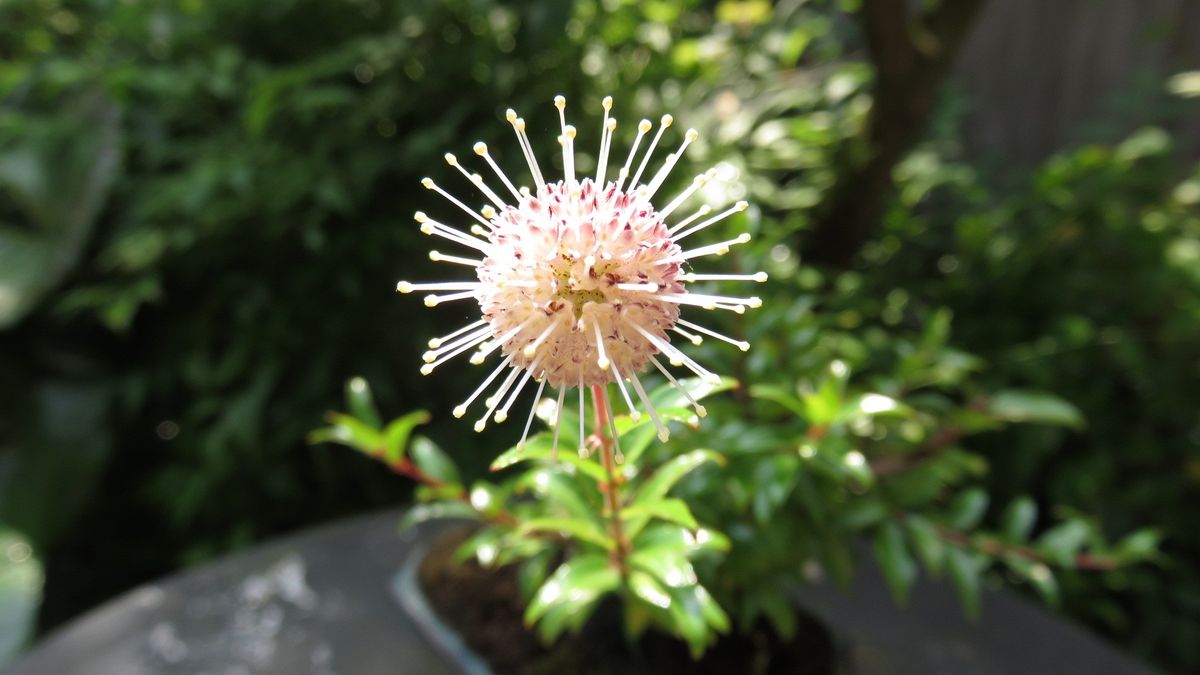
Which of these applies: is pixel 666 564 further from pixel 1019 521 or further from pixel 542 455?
pixel 1019 521

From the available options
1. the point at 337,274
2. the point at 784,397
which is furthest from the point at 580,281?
the point at 337,274

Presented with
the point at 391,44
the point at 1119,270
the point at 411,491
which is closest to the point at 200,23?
the point at 391,44

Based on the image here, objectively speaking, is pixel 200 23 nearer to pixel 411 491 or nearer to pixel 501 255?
pixel 411 491

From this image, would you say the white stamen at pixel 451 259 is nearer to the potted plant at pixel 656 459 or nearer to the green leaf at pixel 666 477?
the potted plant at pixel 656 459

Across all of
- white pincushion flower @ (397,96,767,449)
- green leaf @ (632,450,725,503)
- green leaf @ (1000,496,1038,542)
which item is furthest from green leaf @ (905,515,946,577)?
white pincushion flower @ (397,96,767,449)

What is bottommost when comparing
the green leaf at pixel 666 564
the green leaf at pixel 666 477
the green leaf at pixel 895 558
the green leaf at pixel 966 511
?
the green leaf at pixel 966 511

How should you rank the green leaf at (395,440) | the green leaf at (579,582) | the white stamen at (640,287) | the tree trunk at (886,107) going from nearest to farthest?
1. the white stamen at (640,287)
2. the green leaf at (579,582)
3. the green leaf at (395,440)
4. the tree trunk at (886,107)

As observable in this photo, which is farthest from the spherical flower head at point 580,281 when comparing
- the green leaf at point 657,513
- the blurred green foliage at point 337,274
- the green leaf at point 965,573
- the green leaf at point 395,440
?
the blurred green foliage at point 337,274
